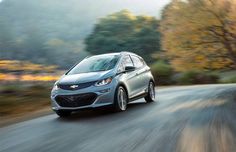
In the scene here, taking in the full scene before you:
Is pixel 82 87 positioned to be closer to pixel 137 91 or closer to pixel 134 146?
pixel 137 91

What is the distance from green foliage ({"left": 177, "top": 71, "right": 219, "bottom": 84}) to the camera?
42750 millimetres

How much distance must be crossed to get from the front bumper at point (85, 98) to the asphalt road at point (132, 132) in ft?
0.99

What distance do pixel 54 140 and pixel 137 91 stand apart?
19.7 feet

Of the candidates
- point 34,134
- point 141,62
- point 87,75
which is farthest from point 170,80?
point 34,134

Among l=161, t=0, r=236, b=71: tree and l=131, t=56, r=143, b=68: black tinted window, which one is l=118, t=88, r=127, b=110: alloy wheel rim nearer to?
l=131, t=56, r=143, b=68: black tinted window

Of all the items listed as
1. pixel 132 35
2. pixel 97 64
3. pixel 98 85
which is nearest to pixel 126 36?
pixel 132 35

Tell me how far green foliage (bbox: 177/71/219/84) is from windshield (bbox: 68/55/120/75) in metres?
29.5

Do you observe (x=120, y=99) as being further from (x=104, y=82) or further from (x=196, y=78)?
(x=196, y=78)

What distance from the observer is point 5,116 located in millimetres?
14672

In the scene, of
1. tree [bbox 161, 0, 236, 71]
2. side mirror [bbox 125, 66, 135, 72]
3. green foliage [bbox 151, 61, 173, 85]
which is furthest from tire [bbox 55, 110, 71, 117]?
tree [bbox 161, 0, 236, 71]

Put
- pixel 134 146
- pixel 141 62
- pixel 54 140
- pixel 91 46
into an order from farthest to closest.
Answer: pixel 91 46
pixel 141 62
pixel 54 140
pixel 134 146

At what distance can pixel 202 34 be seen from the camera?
4009 cm

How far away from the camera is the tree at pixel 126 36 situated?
235 feet

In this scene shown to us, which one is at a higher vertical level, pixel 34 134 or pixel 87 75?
pixel 87 75
